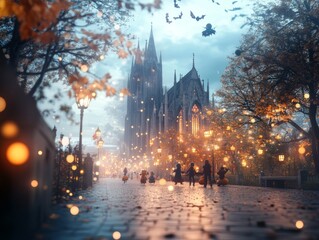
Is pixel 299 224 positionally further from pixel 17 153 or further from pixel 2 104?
pixel 2 104

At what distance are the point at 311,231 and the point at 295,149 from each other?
2999 cm

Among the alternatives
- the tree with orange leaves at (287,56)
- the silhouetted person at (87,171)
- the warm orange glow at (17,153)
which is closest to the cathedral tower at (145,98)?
the silhouetted person at (87,171)

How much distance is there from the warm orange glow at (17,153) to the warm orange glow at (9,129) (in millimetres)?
107

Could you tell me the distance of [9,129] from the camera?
353 centimetres

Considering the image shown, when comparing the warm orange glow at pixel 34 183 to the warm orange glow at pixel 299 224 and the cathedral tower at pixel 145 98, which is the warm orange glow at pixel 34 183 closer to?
the warm orange glow at pixel 299 224

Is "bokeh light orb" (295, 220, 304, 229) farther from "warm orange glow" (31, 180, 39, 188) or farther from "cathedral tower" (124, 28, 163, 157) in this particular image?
"cathedral tower" (124, 28, 163, 157)

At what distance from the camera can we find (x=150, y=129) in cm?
8562

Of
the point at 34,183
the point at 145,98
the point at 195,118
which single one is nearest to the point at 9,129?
the point at 34,183

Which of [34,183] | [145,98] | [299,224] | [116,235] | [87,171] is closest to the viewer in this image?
[34,183]

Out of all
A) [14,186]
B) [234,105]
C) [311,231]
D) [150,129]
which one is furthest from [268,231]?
[150,129]

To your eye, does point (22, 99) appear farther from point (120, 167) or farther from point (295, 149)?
point (120, 167)

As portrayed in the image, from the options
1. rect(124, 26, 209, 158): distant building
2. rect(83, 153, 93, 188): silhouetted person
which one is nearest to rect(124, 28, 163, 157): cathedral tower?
rect(124, 26, 209, 158): distant building

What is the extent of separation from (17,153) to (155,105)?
76268mm

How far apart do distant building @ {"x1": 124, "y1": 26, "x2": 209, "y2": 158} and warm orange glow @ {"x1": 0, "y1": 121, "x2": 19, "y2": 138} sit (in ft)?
145
